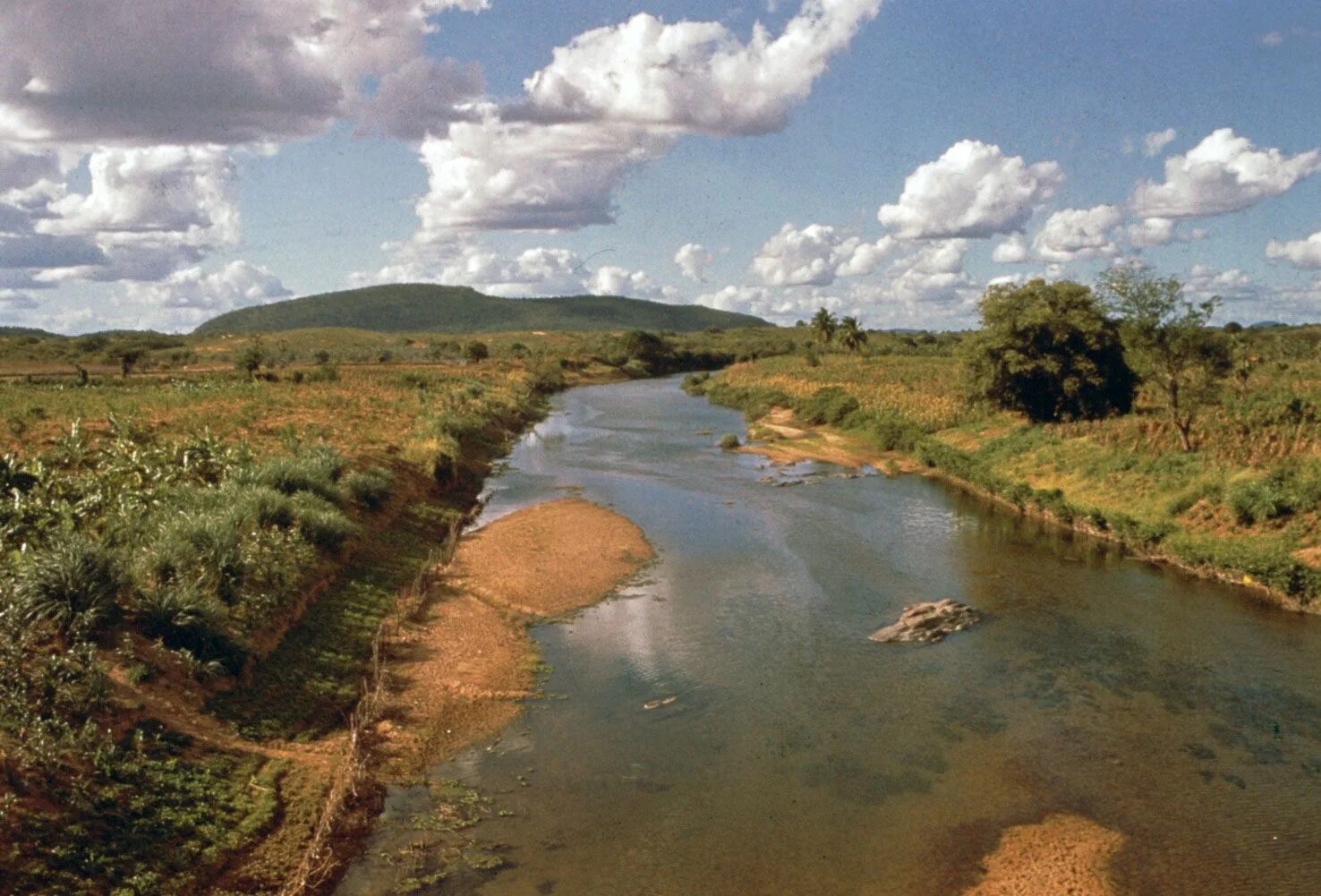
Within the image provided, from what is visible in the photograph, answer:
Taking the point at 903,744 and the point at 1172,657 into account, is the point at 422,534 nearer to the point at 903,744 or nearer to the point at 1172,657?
the point at 903,744

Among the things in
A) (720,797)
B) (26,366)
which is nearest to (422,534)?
(720,797)

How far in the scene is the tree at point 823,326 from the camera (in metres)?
122

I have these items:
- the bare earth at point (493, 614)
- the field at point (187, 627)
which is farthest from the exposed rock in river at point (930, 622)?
the field at point (187, 627)

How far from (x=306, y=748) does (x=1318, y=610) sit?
954 inches

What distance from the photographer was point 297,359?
119812mm

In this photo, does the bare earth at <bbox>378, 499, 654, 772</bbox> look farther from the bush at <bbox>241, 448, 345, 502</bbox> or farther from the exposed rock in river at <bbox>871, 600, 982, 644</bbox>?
the exposed rock in river at <bbox>871, 600, 982, 644</bbox>

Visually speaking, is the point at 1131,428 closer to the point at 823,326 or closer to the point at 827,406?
the point at 827,406

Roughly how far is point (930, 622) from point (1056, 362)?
2902cm

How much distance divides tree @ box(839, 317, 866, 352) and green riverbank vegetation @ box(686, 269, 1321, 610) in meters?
50.0

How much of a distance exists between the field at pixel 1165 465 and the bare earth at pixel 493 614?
1690 centimetres

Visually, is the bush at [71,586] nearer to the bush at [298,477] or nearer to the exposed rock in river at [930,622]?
the bush at [298,477]

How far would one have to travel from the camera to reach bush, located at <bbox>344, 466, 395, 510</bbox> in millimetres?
29094

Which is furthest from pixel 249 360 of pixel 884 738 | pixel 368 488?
pixel 884 738

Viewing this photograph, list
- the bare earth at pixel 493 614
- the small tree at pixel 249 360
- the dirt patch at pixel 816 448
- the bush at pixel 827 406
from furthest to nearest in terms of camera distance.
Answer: the small tree at pixel 249 360 < the bush at pixel 827 406 < the dirt patch at pixel 816 448 < the bare earth at pixel 493 614
